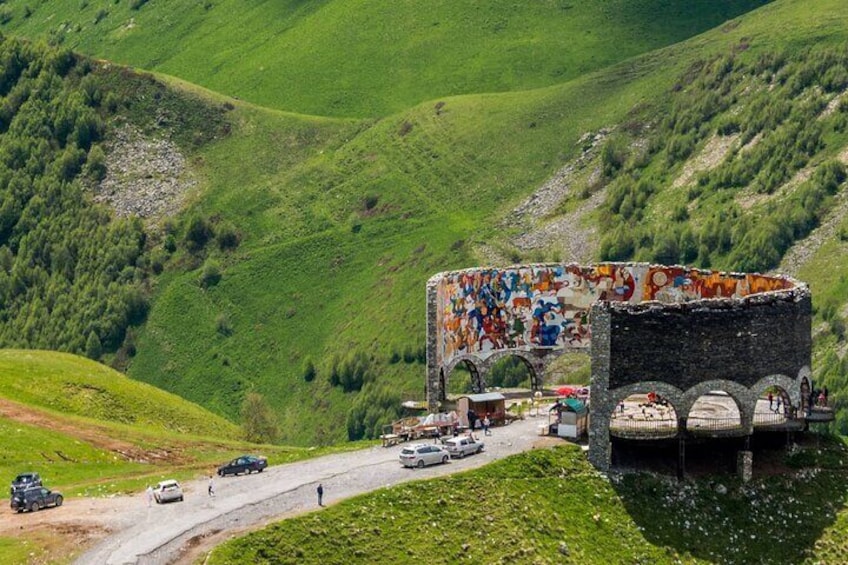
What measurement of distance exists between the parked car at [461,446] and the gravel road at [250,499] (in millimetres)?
557

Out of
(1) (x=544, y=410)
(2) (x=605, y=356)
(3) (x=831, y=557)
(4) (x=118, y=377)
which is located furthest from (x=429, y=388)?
(4) (x=118, y=377)

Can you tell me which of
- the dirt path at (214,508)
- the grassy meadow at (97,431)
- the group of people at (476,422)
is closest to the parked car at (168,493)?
the dirt path at (214,508)

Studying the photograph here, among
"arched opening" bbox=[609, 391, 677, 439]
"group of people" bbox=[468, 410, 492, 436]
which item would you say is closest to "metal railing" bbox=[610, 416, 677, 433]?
"arched opening" bbox=[609, 391, 677, 439]

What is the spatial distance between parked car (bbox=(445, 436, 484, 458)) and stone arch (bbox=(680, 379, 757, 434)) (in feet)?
44.8

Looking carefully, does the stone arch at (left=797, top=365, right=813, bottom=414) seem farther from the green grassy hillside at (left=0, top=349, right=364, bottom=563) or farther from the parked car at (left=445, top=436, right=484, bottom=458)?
the green grassy hillside at (left=0, top=349, right=364, bottom=563)

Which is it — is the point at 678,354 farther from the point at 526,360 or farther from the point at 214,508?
the point at 526,360

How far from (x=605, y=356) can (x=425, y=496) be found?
580 inches

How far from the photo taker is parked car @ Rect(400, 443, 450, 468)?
10881cm

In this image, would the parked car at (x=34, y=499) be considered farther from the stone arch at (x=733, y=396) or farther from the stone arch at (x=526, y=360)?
the stone arch at (x=526, y=360)

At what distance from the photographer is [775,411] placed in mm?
118125

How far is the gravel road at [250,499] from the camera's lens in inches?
3691

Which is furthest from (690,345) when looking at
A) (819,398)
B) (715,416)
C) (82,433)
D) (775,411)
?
(82,433)

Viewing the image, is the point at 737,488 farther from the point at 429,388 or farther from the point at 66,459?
the point at 66,459

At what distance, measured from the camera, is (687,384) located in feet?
355
